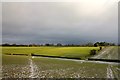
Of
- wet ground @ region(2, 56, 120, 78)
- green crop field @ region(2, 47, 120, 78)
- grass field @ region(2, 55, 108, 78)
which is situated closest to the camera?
wet ground @ region(2, 56, 120, 78)

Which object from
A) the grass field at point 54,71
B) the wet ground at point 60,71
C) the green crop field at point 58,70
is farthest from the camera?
the green crop field at point 58,70

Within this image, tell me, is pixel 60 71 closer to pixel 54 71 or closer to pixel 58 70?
pixel 54 71

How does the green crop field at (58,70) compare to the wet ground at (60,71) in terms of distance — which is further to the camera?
the green crop field at (58,70)

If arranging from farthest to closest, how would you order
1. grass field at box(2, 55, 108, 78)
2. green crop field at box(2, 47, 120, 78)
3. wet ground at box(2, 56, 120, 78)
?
green crop field at box(2, 47, 120, 78) → grass field at box(2, 55, 108, 78) → wet ground at box(2, 56, 120, 78)

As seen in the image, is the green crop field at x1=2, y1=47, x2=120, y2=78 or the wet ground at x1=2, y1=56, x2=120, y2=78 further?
the green crop field at x1=2, y1=47, x2=120, y2=78

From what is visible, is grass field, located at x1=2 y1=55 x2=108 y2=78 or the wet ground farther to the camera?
grass field, located at x1=2 y1=55 x2=108 y2=78

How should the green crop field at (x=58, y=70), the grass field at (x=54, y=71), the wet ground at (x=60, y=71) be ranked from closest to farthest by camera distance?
the wet ground at (x=60, y=71) → the grass field at (x=54, y=71) → the green crop field at (x=58, y=70)

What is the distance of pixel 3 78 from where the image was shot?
32094 millimetres

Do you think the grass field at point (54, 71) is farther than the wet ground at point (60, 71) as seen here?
Yes

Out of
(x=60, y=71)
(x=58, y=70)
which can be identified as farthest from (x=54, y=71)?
(x=58, y=70)

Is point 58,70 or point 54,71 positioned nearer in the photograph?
point 54,71

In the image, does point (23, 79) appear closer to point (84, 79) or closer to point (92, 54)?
point (84, 79)

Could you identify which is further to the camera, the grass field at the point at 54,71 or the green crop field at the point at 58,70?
the green crop field at the point at 58,70

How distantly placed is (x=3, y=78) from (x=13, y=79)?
200 centimetres
